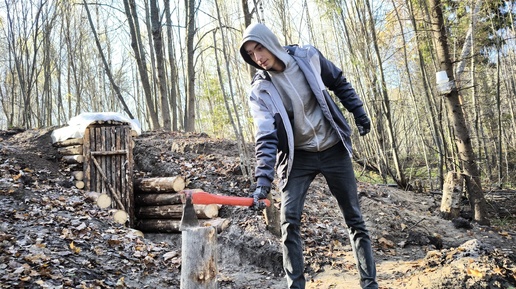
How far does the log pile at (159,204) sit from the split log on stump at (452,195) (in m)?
4.00

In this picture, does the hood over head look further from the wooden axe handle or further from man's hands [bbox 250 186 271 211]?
the wooden axe handle

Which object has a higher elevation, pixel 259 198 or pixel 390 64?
pixel 390 64

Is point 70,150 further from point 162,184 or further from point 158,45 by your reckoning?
point 158,45

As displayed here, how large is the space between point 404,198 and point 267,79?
602 cm

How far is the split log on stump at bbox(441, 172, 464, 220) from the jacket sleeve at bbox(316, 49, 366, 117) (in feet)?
14.1

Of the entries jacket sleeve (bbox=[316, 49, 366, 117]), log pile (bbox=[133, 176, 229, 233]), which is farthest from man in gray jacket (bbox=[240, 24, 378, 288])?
log pile (bbox=[133, 176, 229, 233])

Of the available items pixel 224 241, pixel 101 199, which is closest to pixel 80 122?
pixel 101 199

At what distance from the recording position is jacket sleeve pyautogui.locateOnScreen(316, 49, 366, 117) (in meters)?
2.86

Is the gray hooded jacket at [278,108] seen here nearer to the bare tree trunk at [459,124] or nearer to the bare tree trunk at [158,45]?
the bare tree trunk at [459,124]

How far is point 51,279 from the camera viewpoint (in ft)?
11.6

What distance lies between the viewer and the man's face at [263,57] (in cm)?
263

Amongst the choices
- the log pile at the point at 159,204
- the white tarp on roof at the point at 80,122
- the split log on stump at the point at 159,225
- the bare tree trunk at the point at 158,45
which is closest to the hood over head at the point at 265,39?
the log pile at the point at 159,204

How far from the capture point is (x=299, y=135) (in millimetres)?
2674

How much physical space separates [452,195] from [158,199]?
5.12 metres
